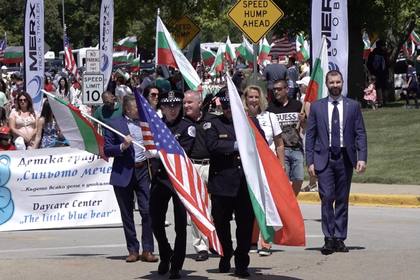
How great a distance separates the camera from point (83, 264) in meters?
10.9

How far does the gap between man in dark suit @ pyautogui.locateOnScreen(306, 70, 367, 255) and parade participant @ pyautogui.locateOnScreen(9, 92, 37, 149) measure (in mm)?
7231

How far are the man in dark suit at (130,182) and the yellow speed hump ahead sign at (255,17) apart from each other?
318 inches

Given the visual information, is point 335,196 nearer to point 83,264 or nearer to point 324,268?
point 324,268

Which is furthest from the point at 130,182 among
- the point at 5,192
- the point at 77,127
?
the point at 5,192

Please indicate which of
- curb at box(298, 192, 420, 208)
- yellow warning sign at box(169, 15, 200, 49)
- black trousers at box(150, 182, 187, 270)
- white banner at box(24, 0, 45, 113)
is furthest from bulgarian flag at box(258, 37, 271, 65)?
black trousers at box(150, 182, 187, 270)

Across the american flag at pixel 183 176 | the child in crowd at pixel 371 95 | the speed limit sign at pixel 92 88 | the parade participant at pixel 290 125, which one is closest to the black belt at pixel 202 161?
the american flag at pixel 183 176

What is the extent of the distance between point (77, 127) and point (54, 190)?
11.6ft

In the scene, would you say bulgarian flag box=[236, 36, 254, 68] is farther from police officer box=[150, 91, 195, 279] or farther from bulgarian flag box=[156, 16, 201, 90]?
police officer box=[150, 91, 195, 279]

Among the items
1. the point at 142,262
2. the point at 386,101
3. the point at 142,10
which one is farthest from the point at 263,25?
the point at 142,10

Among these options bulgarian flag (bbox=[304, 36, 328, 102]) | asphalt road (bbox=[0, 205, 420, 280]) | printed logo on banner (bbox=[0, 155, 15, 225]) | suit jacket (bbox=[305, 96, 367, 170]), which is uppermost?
bulgarian flag (bbox=[304, 36, 328, 102])

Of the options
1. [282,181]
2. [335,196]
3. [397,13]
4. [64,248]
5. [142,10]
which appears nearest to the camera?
[282,181]

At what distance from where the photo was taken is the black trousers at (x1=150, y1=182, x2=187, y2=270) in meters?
9.83

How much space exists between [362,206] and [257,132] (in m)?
7.35

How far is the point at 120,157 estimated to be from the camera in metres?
11.1
